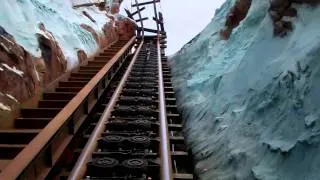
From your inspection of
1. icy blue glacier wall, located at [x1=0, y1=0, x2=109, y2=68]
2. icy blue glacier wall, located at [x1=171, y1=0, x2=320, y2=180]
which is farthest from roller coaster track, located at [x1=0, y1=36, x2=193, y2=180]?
icy blue glacier wall, located at [x1=0, y1=0, x2=109, y2=68]

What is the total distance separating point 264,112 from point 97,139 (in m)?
1.90

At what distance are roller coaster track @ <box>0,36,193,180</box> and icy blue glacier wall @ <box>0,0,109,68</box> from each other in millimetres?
872

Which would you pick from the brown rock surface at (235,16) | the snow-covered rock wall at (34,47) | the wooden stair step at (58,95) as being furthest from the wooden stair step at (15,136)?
the brown rock surface at (235,16)

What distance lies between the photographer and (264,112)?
5309mm

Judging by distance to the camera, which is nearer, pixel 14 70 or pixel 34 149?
pixel 34 149

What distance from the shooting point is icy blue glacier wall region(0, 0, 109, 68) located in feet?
23.1

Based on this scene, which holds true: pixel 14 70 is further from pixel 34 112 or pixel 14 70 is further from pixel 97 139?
pixel 97 139

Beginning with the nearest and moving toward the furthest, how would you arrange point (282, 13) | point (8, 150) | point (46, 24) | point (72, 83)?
point (8, 150), point (282, 13), point (72, 83), point (46, 24)

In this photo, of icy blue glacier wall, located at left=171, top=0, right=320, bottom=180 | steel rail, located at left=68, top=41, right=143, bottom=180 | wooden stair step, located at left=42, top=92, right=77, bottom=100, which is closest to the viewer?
icy blue glacier wall, located at left=171, top=0, right=320, bottom=180

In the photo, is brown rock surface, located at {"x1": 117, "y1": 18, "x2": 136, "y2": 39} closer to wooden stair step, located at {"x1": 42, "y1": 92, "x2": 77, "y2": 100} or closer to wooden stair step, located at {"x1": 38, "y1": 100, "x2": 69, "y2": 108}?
wooden stair step, located at {"x1": 42, "y1": 92, "x2": 77, "y2": 100}

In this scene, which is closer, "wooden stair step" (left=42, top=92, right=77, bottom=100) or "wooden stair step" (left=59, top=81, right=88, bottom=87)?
"wooden stair step" (left=42, top=92, right=77, bottom=100)

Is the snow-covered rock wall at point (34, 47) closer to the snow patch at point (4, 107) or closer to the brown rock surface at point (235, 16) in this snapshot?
the snow patch at point (4, 107)

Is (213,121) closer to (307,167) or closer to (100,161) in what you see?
(100,161)

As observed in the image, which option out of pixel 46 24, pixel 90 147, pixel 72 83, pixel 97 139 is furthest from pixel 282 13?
pixel 46 24
